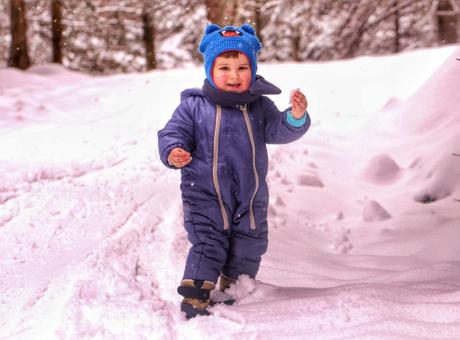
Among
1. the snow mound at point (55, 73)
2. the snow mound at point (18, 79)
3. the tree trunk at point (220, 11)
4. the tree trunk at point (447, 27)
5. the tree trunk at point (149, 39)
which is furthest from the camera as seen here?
the tree trunk at point (149, 39)

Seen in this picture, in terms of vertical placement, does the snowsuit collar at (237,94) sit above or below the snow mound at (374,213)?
above

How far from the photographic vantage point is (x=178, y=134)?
278 cm

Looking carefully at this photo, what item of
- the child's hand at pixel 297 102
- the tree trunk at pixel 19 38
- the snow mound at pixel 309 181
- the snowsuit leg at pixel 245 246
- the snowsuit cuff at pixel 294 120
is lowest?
the snow mound at pixel 309 181

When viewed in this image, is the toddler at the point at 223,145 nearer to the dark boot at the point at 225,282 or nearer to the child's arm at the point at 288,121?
the child's arm at the point at 288,121

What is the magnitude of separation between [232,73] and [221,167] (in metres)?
0.47

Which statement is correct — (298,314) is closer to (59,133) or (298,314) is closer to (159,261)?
(159,261)

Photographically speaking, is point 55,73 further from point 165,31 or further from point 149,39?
point 165,31

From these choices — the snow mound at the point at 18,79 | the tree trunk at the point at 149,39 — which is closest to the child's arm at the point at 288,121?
the snow mound at the point at 18,79

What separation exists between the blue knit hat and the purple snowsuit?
11 centimetres

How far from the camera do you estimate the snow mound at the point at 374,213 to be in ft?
16.9

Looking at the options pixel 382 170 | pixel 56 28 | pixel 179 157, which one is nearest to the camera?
pixel 179 157

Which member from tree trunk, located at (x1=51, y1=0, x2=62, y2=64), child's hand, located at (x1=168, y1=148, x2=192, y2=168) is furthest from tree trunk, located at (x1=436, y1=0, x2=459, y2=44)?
child's hand, located at (x1=168, y1=148, x2=192, y2=168)

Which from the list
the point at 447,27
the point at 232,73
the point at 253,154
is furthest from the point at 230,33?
the point at 447,27

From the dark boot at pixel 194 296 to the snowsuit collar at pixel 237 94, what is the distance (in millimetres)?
890
